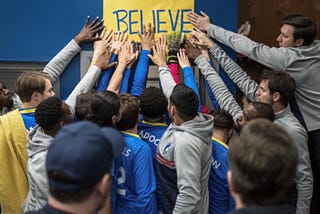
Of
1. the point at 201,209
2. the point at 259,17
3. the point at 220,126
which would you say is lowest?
the point at 201,209

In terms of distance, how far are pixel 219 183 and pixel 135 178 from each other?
47 centimetres

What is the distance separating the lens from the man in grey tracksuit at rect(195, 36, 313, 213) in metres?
2.46

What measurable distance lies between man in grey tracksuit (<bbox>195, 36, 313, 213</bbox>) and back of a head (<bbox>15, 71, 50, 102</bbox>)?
3.27 feet

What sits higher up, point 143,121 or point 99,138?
point 99,138

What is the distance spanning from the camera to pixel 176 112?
2.18m

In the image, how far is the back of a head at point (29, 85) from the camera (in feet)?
7.63

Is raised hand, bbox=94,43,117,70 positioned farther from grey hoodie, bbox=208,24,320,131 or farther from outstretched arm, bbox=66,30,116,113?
grey hoodie, bbox=208,24,320,131

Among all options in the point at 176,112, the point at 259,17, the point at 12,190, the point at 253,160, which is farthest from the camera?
the point at 259,17

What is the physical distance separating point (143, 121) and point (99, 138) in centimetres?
123

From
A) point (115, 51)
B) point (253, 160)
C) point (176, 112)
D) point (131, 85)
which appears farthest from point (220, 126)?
point (253, 160)

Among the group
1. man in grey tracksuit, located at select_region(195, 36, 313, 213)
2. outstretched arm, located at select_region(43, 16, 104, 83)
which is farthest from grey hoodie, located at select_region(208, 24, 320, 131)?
outstretched arm, located at select_region(43, 16, 104, 83)

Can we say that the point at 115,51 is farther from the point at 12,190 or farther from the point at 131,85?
the point at 12,190

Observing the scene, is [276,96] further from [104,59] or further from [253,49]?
[104,59]

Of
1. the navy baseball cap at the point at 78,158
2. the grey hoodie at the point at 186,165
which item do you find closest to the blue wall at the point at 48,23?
the grey hoodie at the point at 186,165
